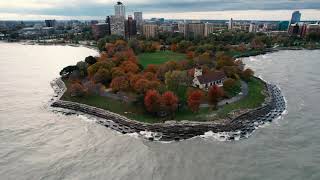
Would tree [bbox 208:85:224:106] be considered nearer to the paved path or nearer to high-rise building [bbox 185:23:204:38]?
the paved path

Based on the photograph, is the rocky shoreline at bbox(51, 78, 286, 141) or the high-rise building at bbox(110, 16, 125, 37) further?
the high-rise building at bbox(110, 16, 125, 37)

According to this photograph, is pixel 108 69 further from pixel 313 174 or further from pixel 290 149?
pixel 313 174

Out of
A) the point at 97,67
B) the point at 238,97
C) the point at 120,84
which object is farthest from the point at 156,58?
the point at 238,97

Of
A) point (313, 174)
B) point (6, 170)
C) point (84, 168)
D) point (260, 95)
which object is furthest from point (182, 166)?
point (260, 95)

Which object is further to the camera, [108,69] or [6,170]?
[108,69]

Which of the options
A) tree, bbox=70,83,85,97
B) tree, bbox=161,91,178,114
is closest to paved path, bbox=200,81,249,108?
tree, bbox=161,91,178,114

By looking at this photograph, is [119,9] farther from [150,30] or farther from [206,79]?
[206,79]
